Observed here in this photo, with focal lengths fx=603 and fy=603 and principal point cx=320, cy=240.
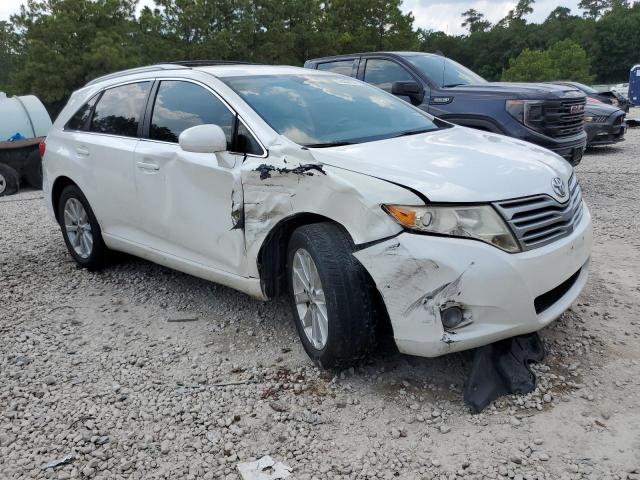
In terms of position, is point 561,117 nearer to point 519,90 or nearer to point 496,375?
point 519,90

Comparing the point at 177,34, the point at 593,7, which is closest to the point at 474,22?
the point at 593,7

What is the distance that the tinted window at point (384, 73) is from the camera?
7949 millimetres

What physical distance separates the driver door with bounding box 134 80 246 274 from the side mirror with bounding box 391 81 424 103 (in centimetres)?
376

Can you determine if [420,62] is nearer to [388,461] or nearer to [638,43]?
[388,461]

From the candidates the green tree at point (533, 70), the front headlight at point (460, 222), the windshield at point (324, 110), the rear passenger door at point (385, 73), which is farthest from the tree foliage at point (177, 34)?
the front headlight at point (460, 222)

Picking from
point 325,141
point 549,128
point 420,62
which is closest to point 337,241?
point 325,141

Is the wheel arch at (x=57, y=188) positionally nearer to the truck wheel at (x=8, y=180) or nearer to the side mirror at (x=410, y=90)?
the side mirror at (x=410, y=90)

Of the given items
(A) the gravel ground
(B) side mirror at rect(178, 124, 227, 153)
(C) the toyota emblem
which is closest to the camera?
(A) the gravel ground

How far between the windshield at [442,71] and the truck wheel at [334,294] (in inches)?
201

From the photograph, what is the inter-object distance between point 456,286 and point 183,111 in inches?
91.5

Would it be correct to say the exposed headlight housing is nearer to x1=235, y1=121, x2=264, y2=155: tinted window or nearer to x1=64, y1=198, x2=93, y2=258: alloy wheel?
x1=235, y1=121, x2=264, y2=155: tinted window

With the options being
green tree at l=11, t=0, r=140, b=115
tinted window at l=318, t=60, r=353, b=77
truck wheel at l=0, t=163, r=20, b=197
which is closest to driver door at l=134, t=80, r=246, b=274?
tinted window at l=318, t=60, r=353, b=77

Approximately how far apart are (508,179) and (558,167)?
64cm

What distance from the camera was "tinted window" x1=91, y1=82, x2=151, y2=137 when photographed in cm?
448
